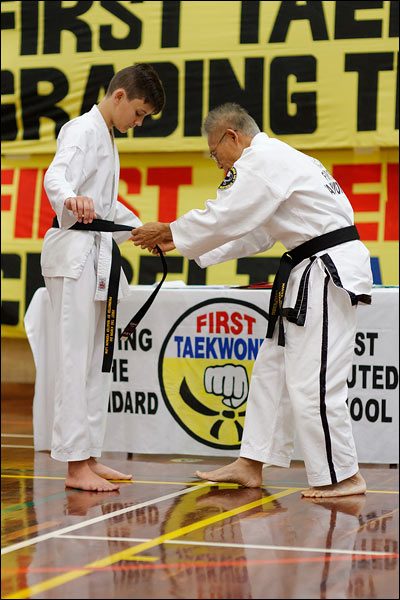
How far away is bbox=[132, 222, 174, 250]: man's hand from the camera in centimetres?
378

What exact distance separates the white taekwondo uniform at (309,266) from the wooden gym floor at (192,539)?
251mm

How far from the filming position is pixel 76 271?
12.0 feet

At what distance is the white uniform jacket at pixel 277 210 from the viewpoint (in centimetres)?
353

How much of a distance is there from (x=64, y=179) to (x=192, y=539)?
1391 millimetres

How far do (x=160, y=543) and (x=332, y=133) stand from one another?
403 centimetres

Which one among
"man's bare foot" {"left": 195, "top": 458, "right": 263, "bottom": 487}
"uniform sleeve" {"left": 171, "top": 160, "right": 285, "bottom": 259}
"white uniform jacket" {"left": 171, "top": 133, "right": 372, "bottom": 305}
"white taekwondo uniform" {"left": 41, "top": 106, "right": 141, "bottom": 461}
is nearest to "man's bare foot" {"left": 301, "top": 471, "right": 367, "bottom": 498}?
"man's bare foot" {"left": 195, "top": 458, "right": 263, "bottom": 487}

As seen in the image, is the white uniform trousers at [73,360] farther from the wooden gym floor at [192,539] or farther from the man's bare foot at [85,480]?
the wooden gym floor at [192,539]

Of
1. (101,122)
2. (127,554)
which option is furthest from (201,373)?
(127,554)

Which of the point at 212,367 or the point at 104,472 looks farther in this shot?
the point at 212,367

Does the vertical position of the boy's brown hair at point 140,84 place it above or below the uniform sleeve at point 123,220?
above

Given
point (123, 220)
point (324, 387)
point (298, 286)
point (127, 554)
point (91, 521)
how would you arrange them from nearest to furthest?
point (127, 554), point (91, 521), point (324, 387), point (298, 286), point (123, 220)

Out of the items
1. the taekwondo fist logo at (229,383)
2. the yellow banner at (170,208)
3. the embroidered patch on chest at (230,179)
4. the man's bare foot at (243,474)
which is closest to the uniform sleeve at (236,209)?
the embroidered patch on chest at (230,179)

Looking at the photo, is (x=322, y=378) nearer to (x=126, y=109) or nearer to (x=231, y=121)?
(x=231, y=121)

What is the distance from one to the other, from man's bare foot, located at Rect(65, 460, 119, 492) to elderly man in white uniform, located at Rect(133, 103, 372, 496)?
518mm
